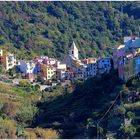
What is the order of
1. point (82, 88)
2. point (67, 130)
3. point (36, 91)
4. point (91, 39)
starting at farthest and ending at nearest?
point (91, 39)
point (36, 91)
point (82, 88)
point (67, 130)

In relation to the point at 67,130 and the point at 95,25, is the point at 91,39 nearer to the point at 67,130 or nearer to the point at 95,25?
the point at 95,25

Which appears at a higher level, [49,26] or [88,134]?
[49,26]

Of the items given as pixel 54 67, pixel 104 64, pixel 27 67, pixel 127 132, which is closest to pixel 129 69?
pixel 127 132

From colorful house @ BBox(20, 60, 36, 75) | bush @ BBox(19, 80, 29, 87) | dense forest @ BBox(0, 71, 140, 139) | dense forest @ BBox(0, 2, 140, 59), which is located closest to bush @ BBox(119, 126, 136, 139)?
dense forest @ BBox(0, 71, 140, 139)

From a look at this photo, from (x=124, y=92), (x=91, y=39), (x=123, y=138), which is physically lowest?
(x=123, y=138)

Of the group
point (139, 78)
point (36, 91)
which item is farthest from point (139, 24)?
point (139, 78)

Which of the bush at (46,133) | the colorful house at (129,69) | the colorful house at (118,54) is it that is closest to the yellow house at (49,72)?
the colorful house at (118,54)

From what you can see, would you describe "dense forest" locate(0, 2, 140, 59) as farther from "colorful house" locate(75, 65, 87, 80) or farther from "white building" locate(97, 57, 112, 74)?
"white building" locate(97, 57, 112, 74)

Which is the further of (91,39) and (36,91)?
(91,39)
